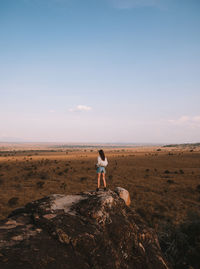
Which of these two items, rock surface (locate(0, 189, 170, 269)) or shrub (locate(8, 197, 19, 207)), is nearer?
rock surface (locate(0, 189, 170, 269))

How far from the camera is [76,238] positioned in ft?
14.5

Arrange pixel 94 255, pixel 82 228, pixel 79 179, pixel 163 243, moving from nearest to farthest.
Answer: pixel 94 255
pixel 82 228
pixel 163 243
pixel 79 179

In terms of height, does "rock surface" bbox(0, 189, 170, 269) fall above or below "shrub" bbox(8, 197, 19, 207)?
above

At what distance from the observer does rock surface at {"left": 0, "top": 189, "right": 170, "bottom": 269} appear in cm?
373

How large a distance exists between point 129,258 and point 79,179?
18197mm

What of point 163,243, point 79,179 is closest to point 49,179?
point 79,179

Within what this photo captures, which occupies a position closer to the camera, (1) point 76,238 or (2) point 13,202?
(1) point 76,238

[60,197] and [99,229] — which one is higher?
[60,197]

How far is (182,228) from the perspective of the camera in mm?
7836

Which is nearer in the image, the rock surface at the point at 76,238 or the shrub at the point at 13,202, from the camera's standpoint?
the rock surface at the point at 76,238

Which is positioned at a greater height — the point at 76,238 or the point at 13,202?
the point at 76,238

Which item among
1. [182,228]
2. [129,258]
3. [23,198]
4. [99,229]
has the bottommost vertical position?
[23,198]

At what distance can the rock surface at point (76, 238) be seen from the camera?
12.2 feet

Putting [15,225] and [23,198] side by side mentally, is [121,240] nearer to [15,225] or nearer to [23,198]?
[15,225]
